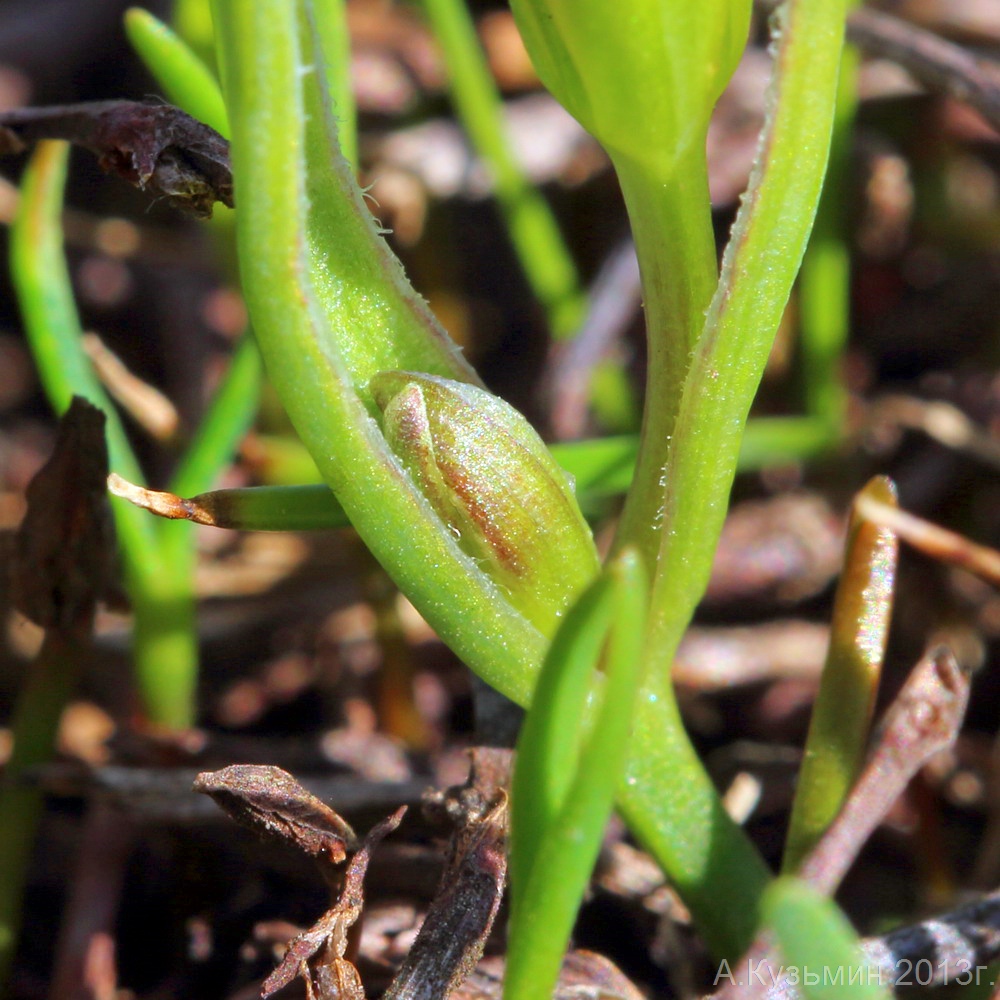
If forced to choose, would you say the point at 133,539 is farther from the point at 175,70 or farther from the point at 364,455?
the point at 364,455

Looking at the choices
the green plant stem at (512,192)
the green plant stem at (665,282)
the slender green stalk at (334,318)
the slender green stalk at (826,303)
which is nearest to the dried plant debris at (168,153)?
the slender green stalk at (334,318)

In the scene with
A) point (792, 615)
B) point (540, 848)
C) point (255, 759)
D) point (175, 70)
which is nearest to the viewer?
point (540, 848)

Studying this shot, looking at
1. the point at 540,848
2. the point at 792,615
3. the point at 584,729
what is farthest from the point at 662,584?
the point at 792,615

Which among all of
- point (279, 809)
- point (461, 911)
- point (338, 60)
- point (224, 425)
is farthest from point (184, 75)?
point (461, 911)

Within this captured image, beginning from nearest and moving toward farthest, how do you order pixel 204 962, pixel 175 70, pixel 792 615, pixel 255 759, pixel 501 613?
pixel 501 613
pixel 175 70
pixel 204 962
pixel 255 759
pixel 792 615

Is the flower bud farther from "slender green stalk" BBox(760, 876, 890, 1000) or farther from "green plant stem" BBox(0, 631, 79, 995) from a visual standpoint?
"green plant stem" BBox(0, 631, 79, 995)

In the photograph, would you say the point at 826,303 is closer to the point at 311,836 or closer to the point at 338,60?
the point at 338,60
